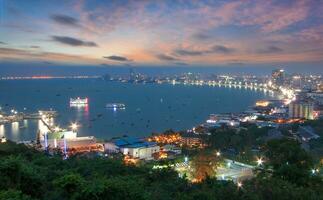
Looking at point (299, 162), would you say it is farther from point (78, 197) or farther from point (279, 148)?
point (78, 197)

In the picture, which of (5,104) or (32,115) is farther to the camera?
(5,104)

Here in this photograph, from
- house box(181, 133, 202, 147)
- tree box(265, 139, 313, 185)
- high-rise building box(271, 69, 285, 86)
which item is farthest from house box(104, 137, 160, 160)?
high-rise building box(271, 69, 285, 86)

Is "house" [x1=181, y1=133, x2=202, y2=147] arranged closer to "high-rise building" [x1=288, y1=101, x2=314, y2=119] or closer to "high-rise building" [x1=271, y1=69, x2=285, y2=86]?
"high-rise building" [x1=288, y1=101, x2=314, y2=119]

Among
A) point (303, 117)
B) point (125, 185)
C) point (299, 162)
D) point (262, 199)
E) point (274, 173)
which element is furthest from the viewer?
point (303, 117)

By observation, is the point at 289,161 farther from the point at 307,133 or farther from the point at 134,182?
the point at 307,133

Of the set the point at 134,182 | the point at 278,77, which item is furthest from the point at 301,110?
the point at 278,77

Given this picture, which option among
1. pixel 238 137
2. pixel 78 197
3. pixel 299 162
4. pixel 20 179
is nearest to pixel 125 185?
pixel 78 197
